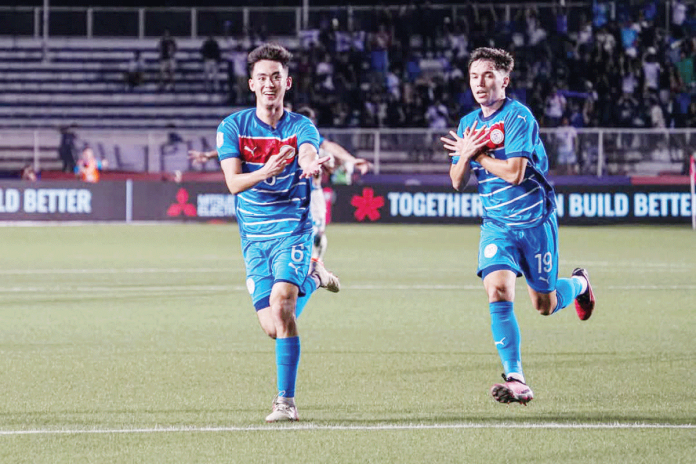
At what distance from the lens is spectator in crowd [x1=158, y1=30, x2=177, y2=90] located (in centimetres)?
4234

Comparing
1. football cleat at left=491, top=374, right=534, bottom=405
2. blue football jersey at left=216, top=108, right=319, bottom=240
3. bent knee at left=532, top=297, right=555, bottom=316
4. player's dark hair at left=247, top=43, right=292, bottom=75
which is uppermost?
player's dark hair at left=247, top=43, right=292, bottom=75

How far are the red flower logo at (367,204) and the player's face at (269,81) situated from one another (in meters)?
25.0

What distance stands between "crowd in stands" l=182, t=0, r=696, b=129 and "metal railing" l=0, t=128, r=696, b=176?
237cm

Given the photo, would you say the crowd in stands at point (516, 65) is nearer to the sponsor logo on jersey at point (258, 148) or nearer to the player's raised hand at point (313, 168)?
the sponsor logo on jersey at point (258, 148)

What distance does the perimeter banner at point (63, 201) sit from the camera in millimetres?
33250

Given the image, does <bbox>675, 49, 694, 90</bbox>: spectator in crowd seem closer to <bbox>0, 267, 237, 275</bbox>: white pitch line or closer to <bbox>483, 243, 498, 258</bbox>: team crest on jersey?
<bbox>0, 267, 237, 275</bbox>: white pitch line

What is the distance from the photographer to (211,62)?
42.2 meters

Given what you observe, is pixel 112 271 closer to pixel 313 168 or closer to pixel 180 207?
pixel 313 168

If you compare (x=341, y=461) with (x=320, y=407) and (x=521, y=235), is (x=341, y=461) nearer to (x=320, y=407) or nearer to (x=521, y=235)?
(x=320, y=407)

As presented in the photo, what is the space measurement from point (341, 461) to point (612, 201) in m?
26.8

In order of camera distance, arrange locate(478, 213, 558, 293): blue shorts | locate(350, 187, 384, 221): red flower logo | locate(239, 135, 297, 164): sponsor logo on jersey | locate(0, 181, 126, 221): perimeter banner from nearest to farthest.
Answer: locate(239, 135, 297, 164): sponsor logo on jersey → locate(478, 213, 558, 293): blue shorts → locate(350, 187, 384, 221): red flower logo → locate(0, 181, 126, 221): perimeter banner

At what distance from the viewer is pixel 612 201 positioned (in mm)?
32438

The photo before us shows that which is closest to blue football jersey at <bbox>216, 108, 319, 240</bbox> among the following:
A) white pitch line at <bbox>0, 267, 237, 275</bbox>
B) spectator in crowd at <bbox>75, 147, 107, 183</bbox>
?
white pitch line at <bbox>0, 267, 237, 275</bbox>

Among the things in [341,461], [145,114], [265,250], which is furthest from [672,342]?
[145,114]
